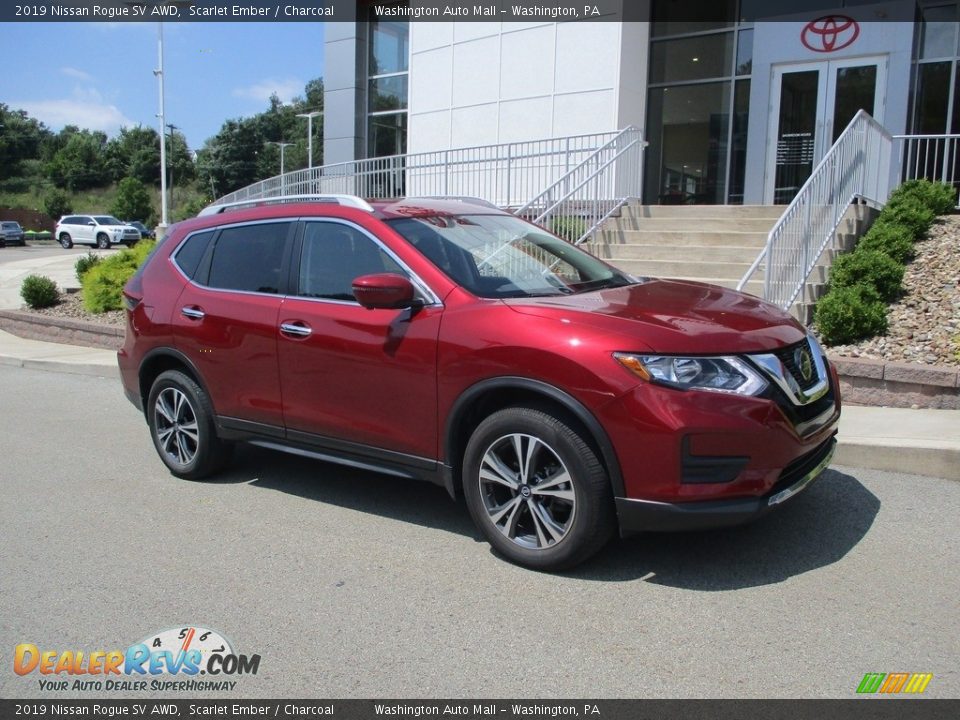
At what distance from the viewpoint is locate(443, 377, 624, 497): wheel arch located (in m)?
3.85

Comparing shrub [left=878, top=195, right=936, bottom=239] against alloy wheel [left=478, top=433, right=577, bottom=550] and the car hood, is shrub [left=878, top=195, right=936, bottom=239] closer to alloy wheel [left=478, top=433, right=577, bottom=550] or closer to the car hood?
the car hood

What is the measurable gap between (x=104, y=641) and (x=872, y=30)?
50.4 feet

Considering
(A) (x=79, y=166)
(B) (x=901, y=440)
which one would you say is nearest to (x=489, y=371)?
(B) (x=901, y=440)

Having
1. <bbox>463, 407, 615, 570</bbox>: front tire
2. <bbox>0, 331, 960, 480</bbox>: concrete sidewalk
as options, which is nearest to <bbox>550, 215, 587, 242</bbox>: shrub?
<bbox>0, 331, 960, 480</bbox>: concrete sidewalk

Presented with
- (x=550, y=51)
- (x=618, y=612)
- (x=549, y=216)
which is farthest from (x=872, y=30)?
(x=618, y=612)

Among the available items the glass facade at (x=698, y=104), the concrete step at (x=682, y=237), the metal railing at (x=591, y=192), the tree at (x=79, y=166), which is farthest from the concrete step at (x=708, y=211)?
the tree at (x=79, y=166)

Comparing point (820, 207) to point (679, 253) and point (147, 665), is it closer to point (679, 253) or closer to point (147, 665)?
point (679, 253)

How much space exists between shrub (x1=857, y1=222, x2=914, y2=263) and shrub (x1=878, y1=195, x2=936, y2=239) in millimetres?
310

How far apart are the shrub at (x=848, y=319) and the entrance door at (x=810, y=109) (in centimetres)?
790

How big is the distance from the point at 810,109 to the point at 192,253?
12.9m

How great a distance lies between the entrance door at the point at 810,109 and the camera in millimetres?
14641

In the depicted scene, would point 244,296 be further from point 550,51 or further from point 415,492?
point 550,51

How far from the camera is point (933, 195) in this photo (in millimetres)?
10461
